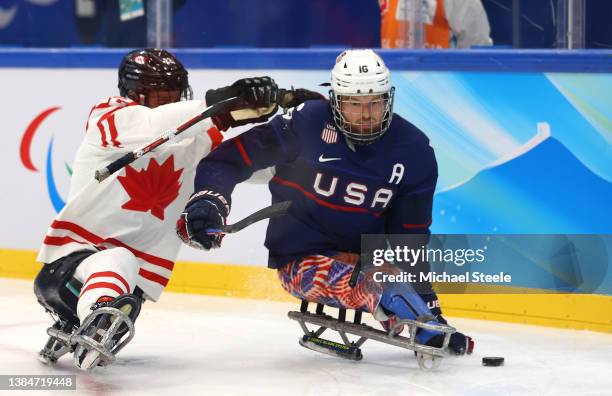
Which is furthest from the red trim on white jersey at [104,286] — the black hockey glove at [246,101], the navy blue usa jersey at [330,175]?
the black hockey glove at [246,101]

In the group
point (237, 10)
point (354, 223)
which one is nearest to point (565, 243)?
point (354, 223)

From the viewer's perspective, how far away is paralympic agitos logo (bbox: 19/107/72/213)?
614cm

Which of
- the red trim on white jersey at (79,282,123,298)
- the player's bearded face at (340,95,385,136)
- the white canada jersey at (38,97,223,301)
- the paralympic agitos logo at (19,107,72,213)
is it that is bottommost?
the paralympic agitos logo at (19,107,72,213)

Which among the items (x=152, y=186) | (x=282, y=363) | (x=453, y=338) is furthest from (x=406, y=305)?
→ (x=152, y=186)

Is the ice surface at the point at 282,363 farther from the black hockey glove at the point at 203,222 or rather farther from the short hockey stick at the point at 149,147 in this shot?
the short hockey stick at the point at 149,147

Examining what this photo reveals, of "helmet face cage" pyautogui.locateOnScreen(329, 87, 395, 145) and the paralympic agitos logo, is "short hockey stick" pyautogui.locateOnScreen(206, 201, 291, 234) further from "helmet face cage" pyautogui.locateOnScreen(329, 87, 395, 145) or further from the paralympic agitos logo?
the paralympic agitos logo

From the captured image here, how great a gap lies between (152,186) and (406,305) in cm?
90

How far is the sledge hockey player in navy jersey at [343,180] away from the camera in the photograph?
13.2ft

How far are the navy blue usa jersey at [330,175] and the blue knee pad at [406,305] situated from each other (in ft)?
0.75

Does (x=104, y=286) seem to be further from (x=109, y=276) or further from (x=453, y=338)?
(x=453, y=338)

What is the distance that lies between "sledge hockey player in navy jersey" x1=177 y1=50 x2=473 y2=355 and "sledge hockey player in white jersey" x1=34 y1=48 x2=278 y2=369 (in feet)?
0.52

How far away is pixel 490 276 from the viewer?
517cm

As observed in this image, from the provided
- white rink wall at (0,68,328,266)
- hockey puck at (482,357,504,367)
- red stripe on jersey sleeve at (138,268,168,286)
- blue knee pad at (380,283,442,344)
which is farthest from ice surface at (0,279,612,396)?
white rink wall at (0,68,328,266)

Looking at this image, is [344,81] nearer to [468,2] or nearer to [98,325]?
[98,325]
